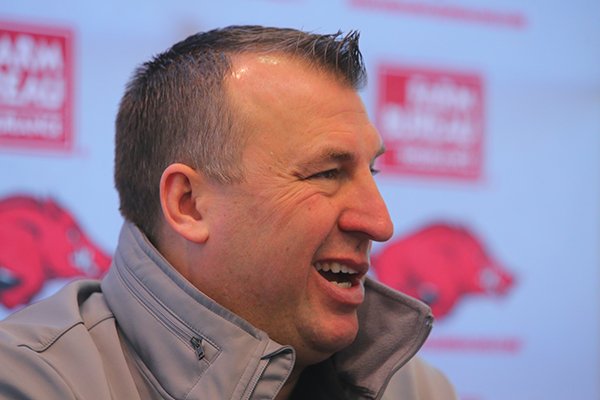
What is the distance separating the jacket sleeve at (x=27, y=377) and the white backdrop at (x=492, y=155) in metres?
0.96

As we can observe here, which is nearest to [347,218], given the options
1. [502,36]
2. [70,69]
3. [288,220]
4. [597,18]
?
[288,220]

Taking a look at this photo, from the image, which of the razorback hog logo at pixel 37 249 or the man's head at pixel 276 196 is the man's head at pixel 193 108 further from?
the razorback hog logo at pixel 37 249

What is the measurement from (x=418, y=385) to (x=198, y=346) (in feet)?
1.41

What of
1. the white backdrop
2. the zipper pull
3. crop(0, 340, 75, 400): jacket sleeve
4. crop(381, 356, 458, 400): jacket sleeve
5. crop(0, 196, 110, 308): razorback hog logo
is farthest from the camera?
the white backdrop

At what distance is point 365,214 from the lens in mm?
1216

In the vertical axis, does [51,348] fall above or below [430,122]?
below

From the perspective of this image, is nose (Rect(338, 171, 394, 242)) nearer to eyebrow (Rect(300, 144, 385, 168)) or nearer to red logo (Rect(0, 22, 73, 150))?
eyebrow (Rect(300, 144, 385, 168))

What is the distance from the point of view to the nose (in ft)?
3.95

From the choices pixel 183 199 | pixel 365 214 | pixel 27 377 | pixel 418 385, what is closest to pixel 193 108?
pixel 183 199

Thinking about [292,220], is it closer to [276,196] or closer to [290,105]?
[276,196]

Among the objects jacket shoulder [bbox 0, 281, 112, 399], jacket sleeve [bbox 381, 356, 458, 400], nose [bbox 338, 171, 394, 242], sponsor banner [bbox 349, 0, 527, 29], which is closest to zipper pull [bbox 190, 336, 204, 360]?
jacket shoulder [bbox 0, 281, 112, 399]

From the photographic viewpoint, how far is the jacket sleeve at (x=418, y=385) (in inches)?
55.2

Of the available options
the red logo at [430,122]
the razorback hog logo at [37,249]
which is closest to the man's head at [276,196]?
the razorback hog logo at [37,249]

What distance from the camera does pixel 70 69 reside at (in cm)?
185
